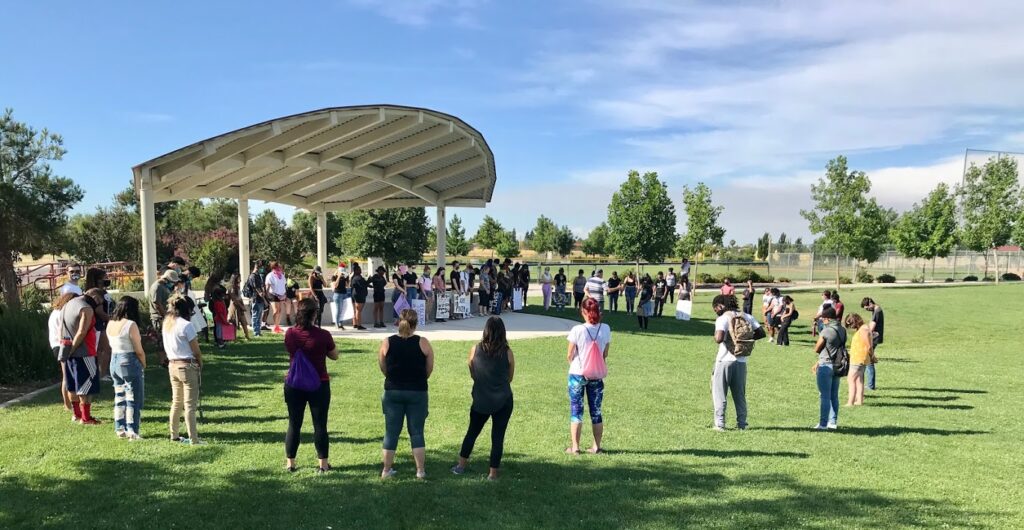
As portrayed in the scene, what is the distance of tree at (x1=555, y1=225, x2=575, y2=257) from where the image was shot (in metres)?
84.6

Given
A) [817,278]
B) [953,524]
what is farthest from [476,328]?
[817,278]

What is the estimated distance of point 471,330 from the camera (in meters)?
15.9

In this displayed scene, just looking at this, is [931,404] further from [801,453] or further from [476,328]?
[476,328]

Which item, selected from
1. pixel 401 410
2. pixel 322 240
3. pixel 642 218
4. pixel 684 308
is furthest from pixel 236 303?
pixel 642 218

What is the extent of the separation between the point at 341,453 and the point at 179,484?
4.77 feet

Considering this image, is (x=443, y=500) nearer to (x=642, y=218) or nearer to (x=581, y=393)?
(x=581, y=393)

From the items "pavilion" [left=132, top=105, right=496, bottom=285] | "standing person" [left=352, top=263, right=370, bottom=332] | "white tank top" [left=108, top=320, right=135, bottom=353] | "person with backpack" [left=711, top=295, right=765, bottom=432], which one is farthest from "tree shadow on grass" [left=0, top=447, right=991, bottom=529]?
"standing person" [left=352, top=263, right=370, bottom=332]

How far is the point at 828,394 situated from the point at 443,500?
520 centimetres

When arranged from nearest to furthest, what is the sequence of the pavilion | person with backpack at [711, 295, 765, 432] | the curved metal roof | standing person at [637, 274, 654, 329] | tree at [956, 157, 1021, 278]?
person with backpack at [711, 295, 765, 432], the pavilion, the curved metal roof, standing person at [637, 274, 654, 329], tree at [956, 157, 1021, 278]

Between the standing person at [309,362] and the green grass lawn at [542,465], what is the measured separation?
425 mm

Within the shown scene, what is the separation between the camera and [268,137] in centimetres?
1355

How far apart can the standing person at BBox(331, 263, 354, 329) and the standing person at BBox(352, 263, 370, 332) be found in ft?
0.71

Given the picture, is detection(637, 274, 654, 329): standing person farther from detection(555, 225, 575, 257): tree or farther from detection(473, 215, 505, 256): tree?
detection(555, 225, 575, 257): tree

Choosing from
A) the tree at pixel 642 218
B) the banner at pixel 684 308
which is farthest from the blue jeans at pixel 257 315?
the tree at pixel 642 218
